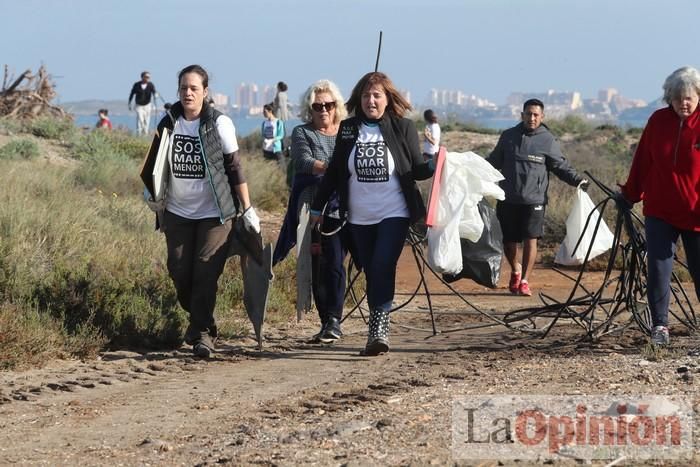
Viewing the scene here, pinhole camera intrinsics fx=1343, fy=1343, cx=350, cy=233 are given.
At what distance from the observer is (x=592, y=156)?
25.9 meters

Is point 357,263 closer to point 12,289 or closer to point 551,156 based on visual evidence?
point 12,289

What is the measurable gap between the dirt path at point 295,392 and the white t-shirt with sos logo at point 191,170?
1.03m

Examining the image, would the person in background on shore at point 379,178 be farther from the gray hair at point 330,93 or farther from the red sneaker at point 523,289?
the red sneaker at point 523,289

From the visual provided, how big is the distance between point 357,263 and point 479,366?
1.54 meters

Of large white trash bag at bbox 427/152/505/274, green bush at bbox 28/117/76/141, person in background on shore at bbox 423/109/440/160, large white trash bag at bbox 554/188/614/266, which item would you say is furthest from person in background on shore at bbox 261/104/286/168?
large white trash bag at bbox 427/152/505/274

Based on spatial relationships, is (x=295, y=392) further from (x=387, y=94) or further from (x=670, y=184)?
(x=670, y=184)

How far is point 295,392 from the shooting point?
25.1ft

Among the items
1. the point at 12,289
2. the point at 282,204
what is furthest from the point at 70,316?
the point at 282,204

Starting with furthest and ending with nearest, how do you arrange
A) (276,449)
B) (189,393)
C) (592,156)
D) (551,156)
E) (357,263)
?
1. (592,156)
2. (551,156)
3. (357,263)
4. (189,393)
5. (276,449)

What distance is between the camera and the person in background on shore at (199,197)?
8.80 metres

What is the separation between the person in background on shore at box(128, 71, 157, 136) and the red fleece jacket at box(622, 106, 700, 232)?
22263 millimetres

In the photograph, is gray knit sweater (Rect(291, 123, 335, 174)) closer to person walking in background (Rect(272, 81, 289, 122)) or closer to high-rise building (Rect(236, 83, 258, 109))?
person walking in background (Rect(272, 81, 289, 122))

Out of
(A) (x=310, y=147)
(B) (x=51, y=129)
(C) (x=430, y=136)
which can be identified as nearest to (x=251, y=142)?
(B) (x=51, y=129)

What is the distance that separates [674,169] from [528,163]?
4209mm
